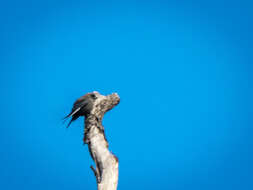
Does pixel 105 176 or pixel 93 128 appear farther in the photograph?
pixel 93 128

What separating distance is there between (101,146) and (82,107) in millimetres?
553

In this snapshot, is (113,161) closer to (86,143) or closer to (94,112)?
(86,143)

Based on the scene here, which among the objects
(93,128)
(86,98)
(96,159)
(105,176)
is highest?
(86,98)

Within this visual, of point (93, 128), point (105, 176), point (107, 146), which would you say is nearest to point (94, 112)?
point (93, 128)

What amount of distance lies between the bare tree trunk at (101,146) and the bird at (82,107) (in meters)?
0.06

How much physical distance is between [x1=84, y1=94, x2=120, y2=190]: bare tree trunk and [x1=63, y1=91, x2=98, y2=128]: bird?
0.06 meters

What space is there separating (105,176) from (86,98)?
1.01m

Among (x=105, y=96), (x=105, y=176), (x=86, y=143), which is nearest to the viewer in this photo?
(x=105, y=176)

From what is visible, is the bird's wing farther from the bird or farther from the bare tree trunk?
the bare tree trunk

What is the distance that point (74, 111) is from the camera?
3.57 meters

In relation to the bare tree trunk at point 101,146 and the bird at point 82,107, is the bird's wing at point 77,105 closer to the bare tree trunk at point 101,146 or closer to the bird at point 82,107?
the bird at point 82,107

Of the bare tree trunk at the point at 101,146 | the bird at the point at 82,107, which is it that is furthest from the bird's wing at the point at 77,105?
the bare tree trunk at the point at 101,146

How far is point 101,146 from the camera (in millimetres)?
3426

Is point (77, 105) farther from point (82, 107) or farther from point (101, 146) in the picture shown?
point (101, 146)
